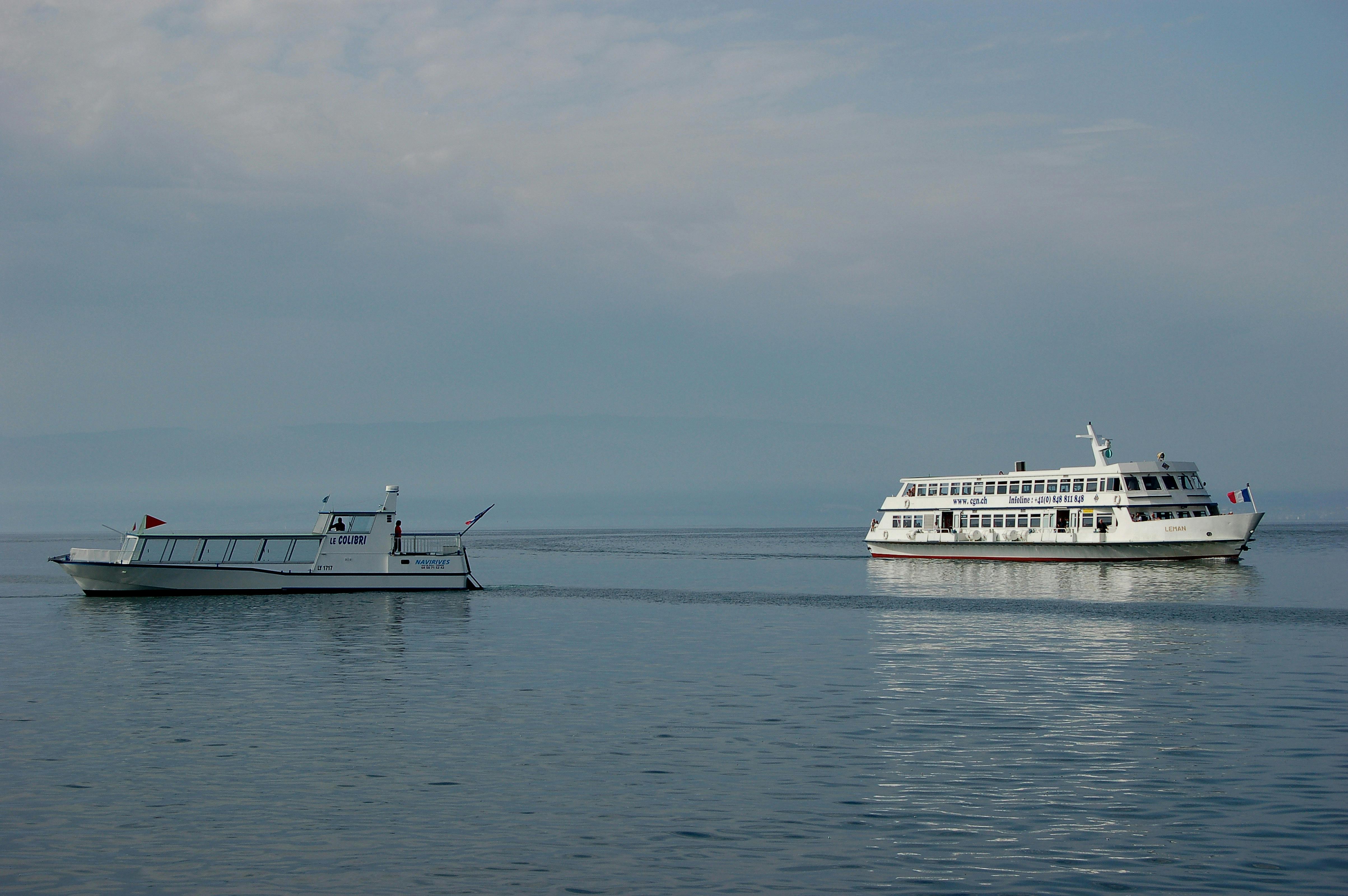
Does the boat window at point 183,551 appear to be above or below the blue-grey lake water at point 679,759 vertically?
above

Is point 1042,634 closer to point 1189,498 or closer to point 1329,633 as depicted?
point 1329,633

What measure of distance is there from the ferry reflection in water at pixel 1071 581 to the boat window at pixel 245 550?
3776cm

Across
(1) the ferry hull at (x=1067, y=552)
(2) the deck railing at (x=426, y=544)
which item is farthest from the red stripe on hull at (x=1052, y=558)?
(2) the deck railing at (x=426, y=544)

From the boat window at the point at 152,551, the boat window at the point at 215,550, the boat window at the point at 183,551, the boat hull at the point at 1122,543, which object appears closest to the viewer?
the boat window at the point at 152,551

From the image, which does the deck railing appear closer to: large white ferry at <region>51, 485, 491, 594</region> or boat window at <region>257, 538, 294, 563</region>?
large white ferry at <region>51, 485, 491, 594</region>

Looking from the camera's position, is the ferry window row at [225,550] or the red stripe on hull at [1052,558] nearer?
the ferry window row at [225,550]

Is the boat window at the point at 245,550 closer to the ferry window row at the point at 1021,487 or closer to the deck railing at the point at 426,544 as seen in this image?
the deck railing at the point at 426,544

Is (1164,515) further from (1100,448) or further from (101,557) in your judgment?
(101,557)

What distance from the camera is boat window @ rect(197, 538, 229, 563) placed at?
6750 centimetres

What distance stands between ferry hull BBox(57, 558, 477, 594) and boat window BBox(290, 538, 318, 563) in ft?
8.76

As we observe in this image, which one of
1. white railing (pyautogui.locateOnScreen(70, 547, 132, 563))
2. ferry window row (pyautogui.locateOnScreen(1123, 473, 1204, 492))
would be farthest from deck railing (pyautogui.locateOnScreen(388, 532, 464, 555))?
ferry window row (pyautogui.locateOnScreen(1123, 473, 1204, 492))

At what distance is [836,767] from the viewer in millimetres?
21359

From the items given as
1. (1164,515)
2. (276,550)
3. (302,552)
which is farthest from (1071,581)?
(276,550)

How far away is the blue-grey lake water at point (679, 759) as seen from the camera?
15500 mm
